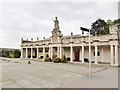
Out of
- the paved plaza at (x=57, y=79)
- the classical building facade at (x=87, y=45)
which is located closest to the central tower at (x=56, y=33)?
the classical building facade at (x=87, y=45)

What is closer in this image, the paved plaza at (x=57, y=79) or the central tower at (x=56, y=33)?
the paved plaza at (x=57, y=79)

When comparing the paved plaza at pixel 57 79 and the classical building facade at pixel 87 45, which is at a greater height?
the classical building facade at pixel 87 45

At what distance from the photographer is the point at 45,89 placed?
748 centimetres

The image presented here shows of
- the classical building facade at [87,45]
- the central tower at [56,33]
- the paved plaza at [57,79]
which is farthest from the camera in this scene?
the central tower at [56,33]

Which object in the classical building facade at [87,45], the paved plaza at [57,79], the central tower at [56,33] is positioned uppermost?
the central tower at [56,33]

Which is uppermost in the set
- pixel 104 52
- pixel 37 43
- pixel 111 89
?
pixel 37 43

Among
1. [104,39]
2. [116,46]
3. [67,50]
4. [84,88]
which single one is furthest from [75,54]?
[84,88]

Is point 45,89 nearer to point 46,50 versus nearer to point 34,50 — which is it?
point 46,50

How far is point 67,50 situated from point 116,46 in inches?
471

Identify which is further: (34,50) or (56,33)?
(34,50)

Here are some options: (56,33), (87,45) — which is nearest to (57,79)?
(87,45)

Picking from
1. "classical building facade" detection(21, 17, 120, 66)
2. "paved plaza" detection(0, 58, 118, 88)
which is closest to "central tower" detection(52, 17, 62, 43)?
"classical building facade" detection(21, 17, 120, 66)

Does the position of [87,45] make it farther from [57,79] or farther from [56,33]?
[57,79]

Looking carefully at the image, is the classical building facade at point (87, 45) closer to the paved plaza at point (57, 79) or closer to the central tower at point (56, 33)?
the central tower at point (56, 33)
